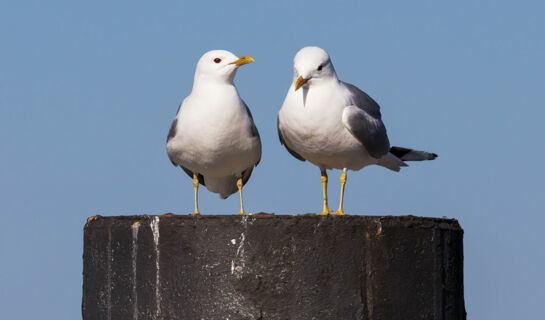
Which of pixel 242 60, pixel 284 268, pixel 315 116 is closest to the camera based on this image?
pixel 284 268

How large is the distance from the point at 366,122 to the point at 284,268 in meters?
2.21

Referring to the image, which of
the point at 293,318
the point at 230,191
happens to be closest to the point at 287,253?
the point at 293,318

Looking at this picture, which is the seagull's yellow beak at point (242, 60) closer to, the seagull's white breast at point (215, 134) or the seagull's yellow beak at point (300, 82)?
the seagull's white breast at point (215, 134)

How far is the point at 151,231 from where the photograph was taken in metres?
8.38

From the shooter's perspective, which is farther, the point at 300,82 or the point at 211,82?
the point at 211,82

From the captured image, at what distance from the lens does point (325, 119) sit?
9.14 metres


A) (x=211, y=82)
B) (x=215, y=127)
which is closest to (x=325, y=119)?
(x=215, y=127)

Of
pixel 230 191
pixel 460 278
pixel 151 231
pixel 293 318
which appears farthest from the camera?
pixel 230 191

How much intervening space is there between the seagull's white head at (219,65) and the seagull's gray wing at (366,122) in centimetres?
117

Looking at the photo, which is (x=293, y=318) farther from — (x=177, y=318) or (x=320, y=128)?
(x=320, y=128)

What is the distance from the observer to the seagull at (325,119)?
916 centimetres

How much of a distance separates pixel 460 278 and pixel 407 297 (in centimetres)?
109

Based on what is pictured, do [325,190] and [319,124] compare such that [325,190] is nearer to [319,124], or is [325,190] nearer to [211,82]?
[319,124]

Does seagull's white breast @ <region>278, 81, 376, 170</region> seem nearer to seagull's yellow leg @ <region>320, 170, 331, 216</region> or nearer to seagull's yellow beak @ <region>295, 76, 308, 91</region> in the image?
seagull's yellow beak @ <region>295, 76, 308, 91</region>
